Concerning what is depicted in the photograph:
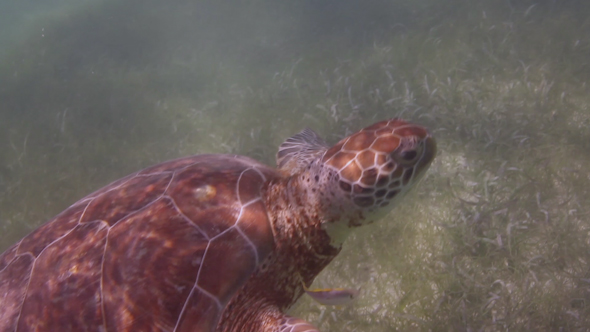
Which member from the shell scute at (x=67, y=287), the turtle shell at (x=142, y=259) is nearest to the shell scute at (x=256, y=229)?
the turtle shell at (x=142, y=259)

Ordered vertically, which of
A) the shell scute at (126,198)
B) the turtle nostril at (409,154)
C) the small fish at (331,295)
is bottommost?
the small fish at (331,295)

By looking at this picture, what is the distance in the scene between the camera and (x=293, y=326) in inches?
65.5

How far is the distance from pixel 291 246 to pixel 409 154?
0.85m

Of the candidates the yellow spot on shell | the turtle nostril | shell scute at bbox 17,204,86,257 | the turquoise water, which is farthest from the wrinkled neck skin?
shell scute at bbox 17,204,86,257

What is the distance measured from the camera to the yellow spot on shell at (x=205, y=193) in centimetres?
181

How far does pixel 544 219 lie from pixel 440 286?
1.09 m

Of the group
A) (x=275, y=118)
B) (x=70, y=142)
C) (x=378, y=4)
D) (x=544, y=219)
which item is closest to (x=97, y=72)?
(x=70, y=142)

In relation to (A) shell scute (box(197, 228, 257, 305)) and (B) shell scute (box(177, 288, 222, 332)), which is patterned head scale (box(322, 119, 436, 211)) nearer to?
(A) shell scute (box(197, 228, 257, 305))

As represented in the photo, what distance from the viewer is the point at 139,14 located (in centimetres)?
1217

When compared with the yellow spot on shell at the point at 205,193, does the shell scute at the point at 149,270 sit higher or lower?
lower

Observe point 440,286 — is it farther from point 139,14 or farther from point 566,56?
point 139,14

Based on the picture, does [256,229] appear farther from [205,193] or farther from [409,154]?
[409,154]

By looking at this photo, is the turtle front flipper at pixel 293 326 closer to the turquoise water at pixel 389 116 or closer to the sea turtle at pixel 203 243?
the sea turtle at pixel 203 243

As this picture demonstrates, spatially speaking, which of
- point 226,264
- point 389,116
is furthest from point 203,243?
point 389,116
